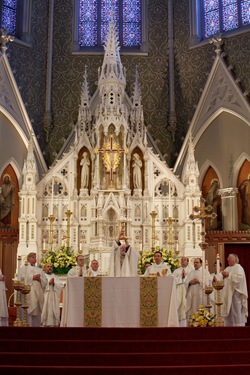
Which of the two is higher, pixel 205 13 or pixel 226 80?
pixel 205 13

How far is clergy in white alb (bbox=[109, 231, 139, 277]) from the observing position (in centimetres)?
1227

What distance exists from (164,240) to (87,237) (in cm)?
226

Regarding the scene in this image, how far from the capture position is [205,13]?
2225 cm

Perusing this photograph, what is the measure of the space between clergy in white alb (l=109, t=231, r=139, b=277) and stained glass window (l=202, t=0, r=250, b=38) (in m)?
11.8

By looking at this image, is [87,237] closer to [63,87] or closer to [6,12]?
[63,87]

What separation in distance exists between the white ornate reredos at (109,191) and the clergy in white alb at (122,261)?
469cm

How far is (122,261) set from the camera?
40.7 ft

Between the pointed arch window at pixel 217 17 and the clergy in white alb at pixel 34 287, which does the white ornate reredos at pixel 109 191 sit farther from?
the pointed arch window at pixel 217 17
